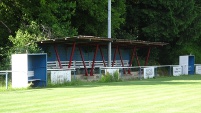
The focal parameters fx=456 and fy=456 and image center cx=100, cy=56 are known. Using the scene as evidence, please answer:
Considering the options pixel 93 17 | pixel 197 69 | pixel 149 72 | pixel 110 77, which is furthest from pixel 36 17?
pixel 197 69

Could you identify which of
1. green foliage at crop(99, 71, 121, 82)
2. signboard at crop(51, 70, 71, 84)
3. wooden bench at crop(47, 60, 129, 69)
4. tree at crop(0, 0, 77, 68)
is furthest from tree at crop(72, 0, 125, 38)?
signboard at crop(51, 70, 71, 84)

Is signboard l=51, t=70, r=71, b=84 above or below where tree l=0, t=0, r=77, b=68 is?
below

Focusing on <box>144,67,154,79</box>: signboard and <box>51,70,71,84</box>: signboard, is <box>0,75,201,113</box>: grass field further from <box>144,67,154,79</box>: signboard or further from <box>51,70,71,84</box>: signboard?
<box>144,67,154,79</box>: signboard

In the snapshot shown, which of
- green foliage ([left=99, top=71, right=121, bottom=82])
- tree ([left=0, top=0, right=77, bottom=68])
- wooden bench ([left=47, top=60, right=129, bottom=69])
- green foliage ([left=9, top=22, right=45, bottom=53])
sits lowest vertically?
green foliage ([left=99, top=71, right=121, bottom=82])

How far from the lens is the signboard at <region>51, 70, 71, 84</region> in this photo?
87.2 feet

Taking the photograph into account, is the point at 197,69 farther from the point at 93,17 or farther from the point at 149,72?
the point at 93,17

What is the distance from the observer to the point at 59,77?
27.0 metres

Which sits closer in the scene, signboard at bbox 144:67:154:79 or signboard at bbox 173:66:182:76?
signboard at bbox 144:67:154:79

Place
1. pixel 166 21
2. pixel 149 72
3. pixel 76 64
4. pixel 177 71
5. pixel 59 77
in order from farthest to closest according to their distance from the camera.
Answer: pixel 166 21
pixel 177 71
pixel 76 64
pixel 149 72
pixel 59 77

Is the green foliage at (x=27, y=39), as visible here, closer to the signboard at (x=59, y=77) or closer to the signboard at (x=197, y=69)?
the signboard at (x=59, y=77)

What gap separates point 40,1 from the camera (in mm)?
37688

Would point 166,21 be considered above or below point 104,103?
→ above

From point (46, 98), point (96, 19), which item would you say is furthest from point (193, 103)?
point (96, 19)

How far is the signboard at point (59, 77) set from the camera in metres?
26.6
